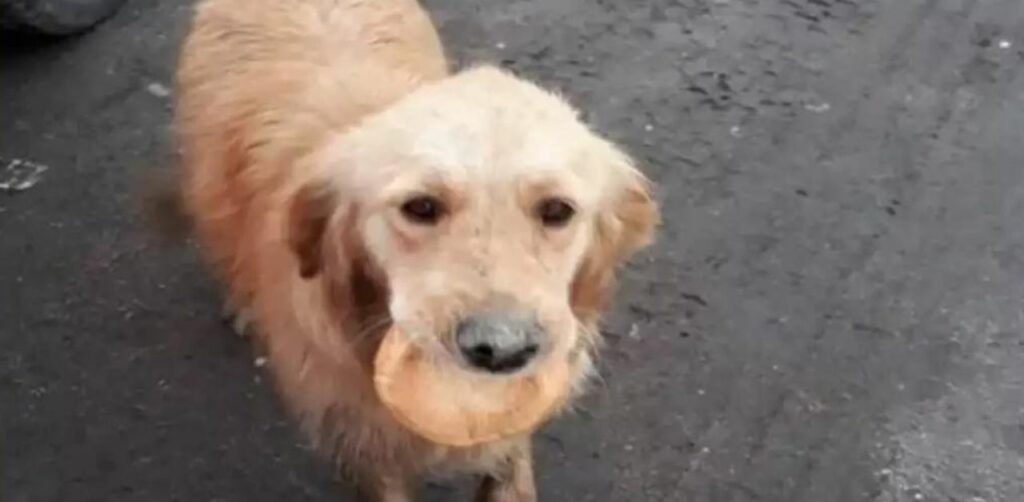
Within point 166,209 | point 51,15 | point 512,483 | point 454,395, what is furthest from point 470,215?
point 51,15

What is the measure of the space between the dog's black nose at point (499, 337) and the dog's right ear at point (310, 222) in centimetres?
30

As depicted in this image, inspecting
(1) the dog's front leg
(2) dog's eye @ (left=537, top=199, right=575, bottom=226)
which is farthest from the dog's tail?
(2) dog's eye @ (left=537, top=199, right=575, bottom=226)

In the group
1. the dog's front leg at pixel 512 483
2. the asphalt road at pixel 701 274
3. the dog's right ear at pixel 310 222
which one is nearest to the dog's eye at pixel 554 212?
the dog's right ear at pixel 310 222

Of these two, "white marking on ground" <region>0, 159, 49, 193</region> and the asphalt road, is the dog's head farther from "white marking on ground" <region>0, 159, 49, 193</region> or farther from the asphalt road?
"white marking on ground" <region>0, 159, 49, 193</region>

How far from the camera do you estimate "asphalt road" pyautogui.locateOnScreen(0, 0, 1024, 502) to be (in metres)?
2.53

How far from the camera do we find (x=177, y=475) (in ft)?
8.25

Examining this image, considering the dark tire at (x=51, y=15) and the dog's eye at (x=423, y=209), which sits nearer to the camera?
the dog's eye at (x=423, y=209)

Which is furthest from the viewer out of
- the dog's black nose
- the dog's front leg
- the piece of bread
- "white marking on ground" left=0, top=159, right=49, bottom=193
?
"white marking on ground" left=0, top=159, right=49, bottom=193

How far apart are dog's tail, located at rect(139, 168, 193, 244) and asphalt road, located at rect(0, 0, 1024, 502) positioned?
71 millimetres

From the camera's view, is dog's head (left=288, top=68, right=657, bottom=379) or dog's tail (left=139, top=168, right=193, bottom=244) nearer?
dog's head (left=288, top=68, right=657, bottom=379)

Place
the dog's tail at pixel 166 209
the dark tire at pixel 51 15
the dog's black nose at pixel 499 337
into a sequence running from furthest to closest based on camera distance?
the dark tire at pixel 51 15
the dog's tail at pixel 166 209
the dog's black nose at pixel 499 337

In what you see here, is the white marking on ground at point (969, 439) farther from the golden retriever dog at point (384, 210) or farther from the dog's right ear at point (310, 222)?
the dog's right ear at point (310, 222)

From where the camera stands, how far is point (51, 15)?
3240 millimetres

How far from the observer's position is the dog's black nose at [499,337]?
1.80m
